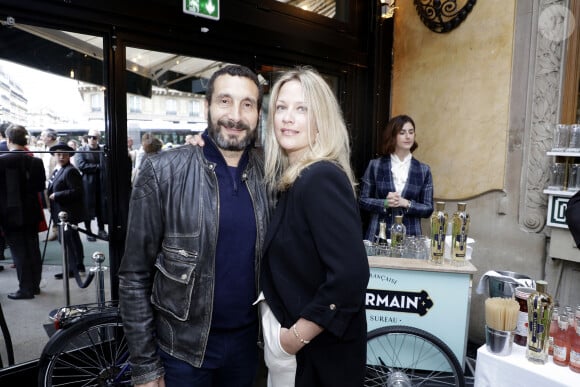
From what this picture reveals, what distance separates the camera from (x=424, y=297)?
2.83 m

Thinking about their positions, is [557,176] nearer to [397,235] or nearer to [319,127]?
[397,235]

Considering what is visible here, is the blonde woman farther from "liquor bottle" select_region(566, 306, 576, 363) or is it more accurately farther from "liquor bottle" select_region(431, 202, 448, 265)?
"liquor bottle" select_region(431, 202, 448, 265)

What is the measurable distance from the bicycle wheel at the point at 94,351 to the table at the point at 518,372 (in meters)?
2.14

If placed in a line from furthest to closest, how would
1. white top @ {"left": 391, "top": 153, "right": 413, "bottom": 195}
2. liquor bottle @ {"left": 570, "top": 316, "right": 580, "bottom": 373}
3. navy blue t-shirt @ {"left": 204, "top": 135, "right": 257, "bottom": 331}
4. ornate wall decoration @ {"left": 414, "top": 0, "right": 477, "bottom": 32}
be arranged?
1. ornate wall decoration @ {"left": 414, "top": 0, "right": 477, "bottom": 32}
2. white top @ {"left": 391, "top": 153, "right": 413, "bottom": 195}
3. liquor bottle @ {"left": 570, "top": 316, "right": 580, "bottom": 373}
4. navy blue t-shirt @ {"left": 204, "top": 135, "right": 257, "bottom": 331}

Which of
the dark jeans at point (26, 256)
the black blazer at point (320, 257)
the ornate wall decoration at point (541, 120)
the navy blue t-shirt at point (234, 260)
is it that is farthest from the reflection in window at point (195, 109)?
the ornate wall decoration at point (541, 120)

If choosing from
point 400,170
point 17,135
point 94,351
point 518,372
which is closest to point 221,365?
point 518,372

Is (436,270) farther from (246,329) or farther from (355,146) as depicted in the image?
(355,146)

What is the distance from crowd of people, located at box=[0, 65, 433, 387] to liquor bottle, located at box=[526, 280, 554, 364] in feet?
2.71

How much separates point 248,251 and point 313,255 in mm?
315

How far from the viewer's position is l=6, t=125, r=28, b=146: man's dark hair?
277cm

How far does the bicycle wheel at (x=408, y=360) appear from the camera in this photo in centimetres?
271

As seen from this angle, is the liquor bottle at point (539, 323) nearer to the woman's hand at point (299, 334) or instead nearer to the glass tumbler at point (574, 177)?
the woman's hand at point (299, 334)

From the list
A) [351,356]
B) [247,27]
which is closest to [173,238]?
[351,356]

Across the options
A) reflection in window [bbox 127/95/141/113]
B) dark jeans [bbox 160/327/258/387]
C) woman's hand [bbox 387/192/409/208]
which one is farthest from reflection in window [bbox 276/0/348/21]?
dark jeans [bbox 160/327/258/387]
